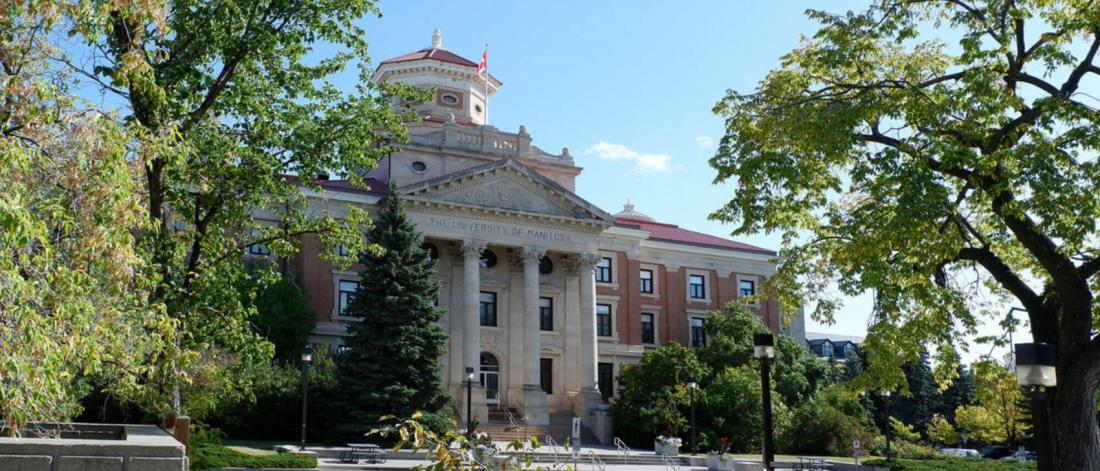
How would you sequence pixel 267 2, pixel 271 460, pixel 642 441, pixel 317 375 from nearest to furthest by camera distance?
pixel 267 2 → pixel 271 460 → pixel 317 375 → pixel 642 441

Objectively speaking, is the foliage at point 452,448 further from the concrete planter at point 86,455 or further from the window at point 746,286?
the window at point 746,286

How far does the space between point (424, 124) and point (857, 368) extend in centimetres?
4424

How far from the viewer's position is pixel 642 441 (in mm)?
48500

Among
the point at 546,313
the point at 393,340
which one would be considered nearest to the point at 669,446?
the point at 393,340

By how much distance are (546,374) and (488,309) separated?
451cm

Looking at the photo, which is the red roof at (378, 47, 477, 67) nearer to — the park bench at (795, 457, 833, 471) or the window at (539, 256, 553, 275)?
the window at (539, 256, 553, 275)

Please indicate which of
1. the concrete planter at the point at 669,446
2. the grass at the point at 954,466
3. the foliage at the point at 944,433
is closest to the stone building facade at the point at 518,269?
the concrete planter at the point at 669,446

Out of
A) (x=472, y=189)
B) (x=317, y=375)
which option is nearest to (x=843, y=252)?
(x=317, y=375)

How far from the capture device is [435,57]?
6031 centimetres

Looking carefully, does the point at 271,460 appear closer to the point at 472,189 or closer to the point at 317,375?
the point at 317,375

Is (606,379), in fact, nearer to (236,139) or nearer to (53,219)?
(236,139)

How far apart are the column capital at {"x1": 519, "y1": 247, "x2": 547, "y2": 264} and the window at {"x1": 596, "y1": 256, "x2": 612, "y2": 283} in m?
6.42

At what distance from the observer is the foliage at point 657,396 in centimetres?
4716

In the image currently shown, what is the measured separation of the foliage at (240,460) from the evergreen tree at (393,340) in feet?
34.6
